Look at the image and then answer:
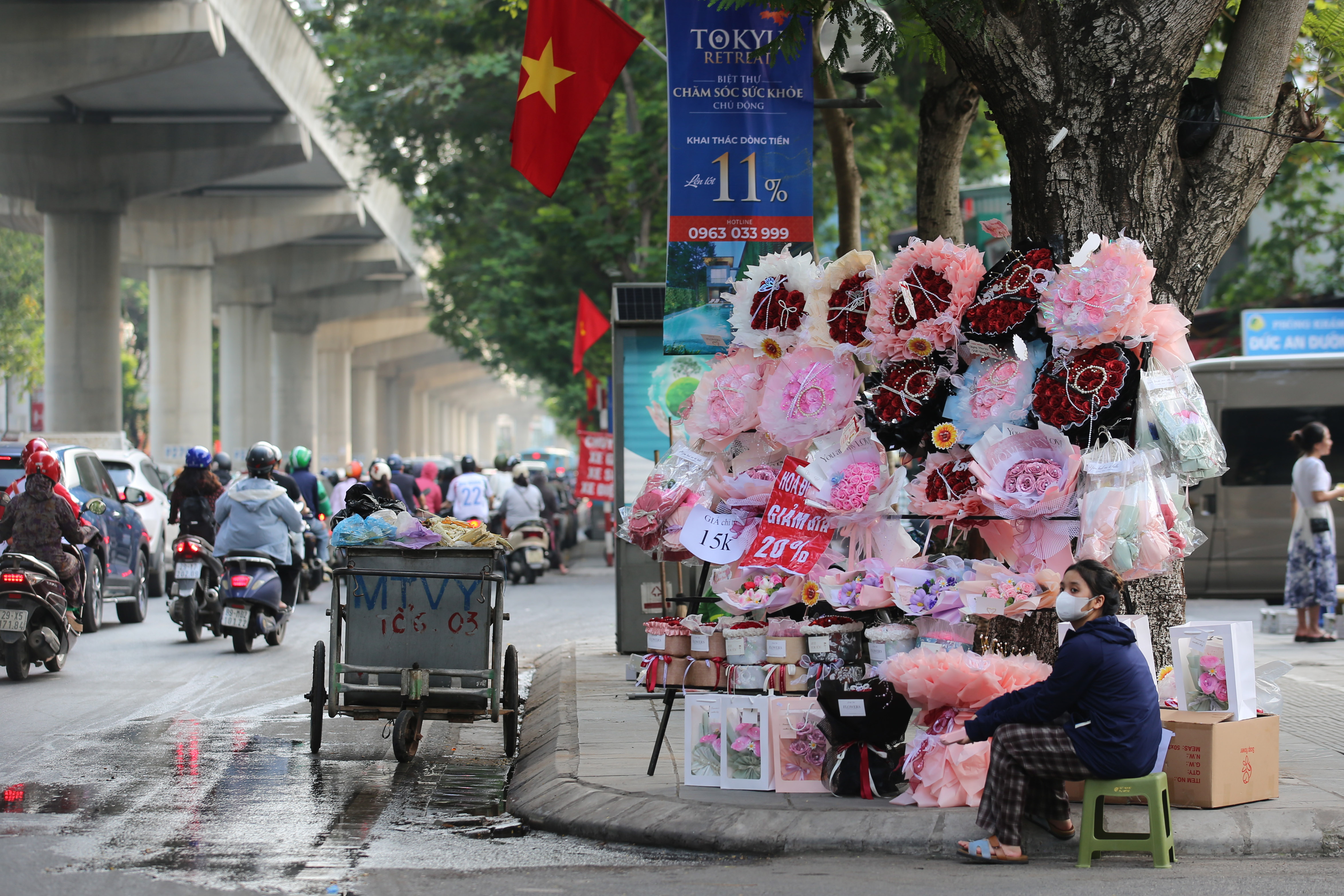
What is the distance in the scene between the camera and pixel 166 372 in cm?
4288

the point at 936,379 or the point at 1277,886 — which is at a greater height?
the point at 936,379

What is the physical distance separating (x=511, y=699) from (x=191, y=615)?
20.3 ft

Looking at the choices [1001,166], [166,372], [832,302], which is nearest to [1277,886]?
[832,302]

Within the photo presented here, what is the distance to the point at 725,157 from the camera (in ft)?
32.3

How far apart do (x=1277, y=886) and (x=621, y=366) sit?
301 inches

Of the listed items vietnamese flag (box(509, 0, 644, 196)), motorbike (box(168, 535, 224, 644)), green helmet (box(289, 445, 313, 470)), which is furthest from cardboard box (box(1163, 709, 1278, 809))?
green helmet (box(289, 445, 313, 470))

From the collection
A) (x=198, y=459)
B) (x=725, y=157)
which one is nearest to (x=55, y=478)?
(x=198, y=459)

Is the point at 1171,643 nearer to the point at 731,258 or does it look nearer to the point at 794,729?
the point at 794,729

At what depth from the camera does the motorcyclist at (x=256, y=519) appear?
12711 mm

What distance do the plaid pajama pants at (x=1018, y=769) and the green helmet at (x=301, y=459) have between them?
12.3 m

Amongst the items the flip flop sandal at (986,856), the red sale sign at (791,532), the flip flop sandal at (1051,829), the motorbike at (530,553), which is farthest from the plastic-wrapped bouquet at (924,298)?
the motorbike at (530,553)

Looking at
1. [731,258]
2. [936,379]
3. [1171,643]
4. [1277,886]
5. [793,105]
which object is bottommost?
[1277,886]

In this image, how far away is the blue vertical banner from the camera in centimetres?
977

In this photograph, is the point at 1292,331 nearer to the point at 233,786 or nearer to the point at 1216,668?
the point at 1216,668
